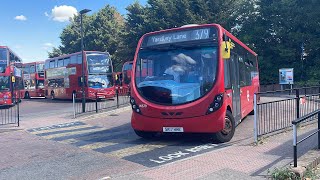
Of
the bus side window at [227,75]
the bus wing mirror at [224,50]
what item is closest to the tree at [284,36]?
the bus side window at [227,75]

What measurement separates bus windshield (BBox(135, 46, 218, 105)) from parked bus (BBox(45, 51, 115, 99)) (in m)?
16.8

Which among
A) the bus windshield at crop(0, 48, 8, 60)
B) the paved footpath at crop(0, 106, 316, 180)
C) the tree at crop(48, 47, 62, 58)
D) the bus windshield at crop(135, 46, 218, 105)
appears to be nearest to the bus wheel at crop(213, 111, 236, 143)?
the paved footpath at crop(0, 106, 316, 180)

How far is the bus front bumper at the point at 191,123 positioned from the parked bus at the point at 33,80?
31.9m

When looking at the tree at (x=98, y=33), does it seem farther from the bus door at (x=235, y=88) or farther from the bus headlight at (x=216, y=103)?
the bus headlight at (x=216, y=103)

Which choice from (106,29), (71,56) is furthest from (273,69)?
(106,29)

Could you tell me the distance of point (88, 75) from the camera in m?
26.5

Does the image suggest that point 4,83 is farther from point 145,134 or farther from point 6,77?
point 145,134

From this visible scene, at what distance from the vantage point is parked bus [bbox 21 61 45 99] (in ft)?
124

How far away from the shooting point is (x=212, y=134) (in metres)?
8.42

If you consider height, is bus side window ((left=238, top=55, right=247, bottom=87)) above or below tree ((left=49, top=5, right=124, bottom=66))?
below

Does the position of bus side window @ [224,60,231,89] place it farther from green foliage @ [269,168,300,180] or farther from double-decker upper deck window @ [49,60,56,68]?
double-decker upper deck window @ [49,60,56,68]

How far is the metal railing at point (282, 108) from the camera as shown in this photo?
29.0 ft

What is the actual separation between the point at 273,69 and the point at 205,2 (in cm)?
1113

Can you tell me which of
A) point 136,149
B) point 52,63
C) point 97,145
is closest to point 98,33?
point 52,63
